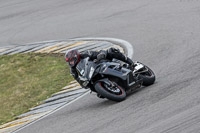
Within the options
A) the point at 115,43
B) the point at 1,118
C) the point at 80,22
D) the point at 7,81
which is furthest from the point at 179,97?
the point at 80,22

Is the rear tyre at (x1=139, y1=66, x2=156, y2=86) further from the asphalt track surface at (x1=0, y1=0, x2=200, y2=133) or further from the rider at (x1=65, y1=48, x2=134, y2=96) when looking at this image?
Answer: the rider at (x1=65, y1=48, x2=134, y2=96)

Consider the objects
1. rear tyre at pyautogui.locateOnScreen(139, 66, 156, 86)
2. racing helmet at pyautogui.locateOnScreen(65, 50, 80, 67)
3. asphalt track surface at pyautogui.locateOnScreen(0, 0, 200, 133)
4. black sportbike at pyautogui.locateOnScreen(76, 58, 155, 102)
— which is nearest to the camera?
asphalt track surface at pyautogui.locateOnScreen(0, 0, 200, 133)

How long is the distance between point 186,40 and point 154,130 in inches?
250

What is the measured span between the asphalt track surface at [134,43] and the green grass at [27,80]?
1640mm

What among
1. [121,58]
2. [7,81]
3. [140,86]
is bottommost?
[7,81]

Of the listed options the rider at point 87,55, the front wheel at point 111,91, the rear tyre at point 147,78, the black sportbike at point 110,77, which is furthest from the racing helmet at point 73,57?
the rear tyre at point 147,78

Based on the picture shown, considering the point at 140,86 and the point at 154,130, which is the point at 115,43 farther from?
the point at 154,130

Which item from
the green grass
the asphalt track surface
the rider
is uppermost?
the rider

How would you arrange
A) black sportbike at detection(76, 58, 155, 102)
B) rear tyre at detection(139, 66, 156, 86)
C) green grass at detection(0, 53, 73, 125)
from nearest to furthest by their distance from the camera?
black sportbike at detection(76, 58, 155, 102), rear tyre at detection(139, 66, 156, 86), green grass at detection(0, 53, 73, 125)

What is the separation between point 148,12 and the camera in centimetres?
1655

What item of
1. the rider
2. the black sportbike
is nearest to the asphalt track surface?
the black sportbike

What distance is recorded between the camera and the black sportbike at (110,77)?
30.1ft

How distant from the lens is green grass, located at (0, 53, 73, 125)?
39.2 feet

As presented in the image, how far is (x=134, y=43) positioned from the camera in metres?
14.0
